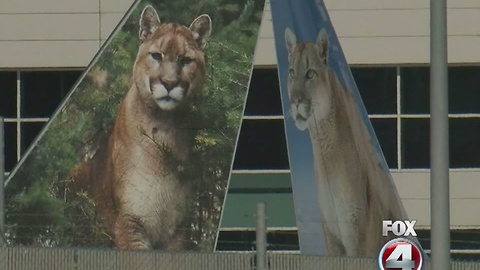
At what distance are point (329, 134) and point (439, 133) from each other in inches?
365

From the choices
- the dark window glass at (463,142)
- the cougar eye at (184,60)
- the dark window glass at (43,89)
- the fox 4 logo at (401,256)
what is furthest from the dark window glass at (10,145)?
the fox 4 logo at (401,256)

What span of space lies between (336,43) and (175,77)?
9.30ft

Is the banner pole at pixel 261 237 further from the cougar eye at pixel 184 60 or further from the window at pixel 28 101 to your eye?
the window at pixel 28 101

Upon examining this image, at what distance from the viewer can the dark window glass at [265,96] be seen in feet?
79.3

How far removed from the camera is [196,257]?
1619 cm

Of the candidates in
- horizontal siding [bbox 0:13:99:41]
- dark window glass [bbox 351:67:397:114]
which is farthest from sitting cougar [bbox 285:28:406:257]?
horizontal siding [bbox 0:13:99:41]

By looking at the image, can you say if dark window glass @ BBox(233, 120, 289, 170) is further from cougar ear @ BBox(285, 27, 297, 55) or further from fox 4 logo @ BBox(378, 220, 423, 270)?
fox 4 logo @ BBox(378, 220, 423, 270)

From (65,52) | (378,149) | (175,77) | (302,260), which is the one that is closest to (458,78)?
(378,149)

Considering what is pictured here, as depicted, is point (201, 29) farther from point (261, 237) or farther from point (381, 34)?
point (261, 237)

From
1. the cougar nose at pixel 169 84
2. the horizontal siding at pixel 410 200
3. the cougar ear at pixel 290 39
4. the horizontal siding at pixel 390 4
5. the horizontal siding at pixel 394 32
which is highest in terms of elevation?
the horizontal siding at pixel 390 4

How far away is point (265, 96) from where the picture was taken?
24.2m

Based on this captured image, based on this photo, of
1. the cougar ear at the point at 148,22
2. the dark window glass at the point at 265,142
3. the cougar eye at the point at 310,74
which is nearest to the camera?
the cougar eye at the point at 310,74

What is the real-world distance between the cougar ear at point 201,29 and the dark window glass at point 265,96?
2.56 m

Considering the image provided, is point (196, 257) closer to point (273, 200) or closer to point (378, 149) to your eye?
point (378, 149)
